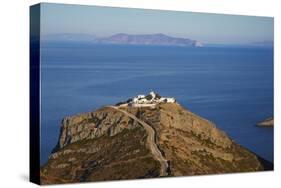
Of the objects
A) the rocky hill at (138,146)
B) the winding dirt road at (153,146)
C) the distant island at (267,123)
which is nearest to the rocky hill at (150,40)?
the rocky hill at (138,146)

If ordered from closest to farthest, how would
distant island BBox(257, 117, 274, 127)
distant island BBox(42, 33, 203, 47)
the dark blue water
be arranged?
the dark blue water → distant island BBox(42, 33, 203, 47) → distant island BBox(257, 117, 274, 127)

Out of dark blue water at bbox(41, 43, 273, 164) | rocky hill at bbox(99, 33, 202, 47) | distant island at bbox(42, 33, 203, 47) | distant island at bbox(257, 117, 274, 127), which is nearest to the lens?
dark blue water at bbox(41, 43, 273, 164)

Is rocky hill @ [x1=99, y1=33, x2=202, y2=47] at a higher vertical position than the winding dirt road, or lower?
higher

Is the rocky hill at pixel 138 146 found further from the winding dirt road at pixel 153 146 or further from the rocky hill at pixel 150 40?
the rocky hill at pixel 150 40

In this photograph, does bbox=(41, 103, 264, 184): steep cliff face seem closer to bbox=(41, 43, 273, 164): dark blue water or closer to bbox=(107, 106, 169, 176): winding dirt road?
bbox=(107, 106, 169, 176): winding dirt road

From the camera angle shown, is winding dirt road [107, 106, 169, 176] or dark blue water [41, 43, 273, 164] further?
winding dirt road [107, 106, 169, 176]

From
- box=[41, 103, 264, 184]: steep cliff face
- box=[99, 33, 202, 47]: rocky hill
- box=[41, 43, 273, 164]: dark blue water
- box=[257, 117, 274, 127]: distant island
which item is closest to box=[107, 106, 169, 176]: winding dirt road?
box=[41, 103, 264, 184]: steep cliff face

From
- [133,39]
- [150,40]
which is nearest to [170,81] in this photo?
[150,40]
